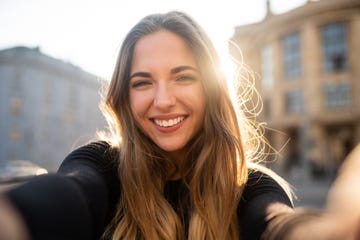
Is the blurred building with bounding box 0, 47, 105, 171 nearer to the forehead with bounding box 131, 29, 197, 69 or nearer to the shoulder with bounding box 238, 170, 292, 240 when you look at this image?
the forehead with bounding box 131, 29, 197, 69

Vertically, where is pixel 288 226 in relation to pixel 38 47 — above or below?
below

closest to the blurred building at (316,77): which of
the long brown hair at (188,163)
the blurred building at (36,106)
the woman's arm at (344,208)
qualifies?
the blurred building at (36,106)

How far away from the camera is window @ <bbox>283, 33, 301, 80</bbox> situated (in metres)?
36.6

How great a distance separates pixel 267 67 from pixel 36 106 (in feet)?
79.1

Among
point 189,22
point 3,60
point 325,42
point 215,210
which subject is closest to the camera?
point 215,210

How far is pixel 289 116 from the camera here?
36438 millimetres

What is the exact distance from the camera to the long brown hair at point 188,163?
1.84 metres

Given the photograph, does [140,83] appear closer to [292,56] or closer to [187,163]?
[187,163]

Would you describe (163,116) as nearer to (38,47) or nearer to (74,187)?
(74,187)

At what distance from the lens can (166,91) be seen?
206 centimetres

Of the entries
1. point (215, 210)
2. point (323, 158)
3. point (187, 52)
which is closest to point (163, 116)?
point (187, 52)

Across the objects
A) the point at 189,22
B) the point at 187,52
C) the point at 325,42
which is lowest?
the point at 187,52

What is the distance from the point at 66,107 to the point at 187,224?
38.5m

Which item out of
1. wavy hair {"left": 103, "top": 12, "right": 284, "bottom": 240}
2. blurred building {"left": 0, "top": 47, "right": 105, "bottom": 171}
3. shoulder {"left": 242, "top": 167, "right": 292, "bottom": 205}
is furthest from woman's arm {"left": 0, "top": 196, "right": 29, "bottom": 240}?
blurred building {"left": 0, "top": 47, "right": 105, "bottom": 171}
